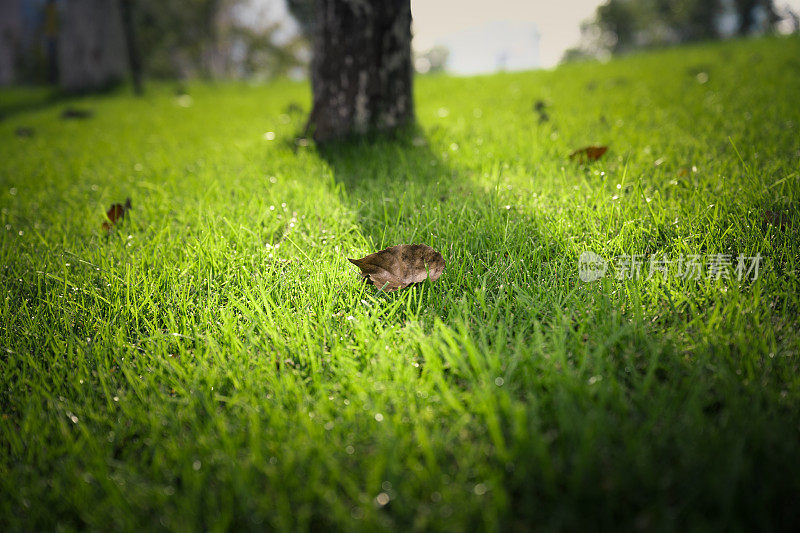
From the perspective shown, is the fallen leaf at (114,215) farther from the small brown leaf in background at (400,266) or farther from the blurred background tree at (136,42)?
the blurred background tree at (136,42)

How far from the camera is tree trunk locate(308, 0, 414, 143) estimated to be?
3.26m

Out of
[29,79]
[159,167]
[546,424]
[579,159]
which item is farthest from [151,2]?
[546,424]

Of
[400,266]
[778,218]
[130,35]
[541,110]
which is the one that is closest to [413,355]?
[400,266]

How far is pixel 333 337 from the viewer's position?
1.32 metres

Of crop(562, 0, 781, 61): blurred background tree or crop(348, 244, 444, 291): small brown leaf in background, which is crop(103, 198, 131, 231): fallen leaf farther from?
crop(562, 0, 781, 61): blurred background tree

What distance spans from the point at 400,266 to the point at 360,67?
234 cm

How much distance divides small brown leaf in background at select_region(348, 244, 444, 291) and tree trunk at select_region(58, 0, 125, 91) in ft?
39.3

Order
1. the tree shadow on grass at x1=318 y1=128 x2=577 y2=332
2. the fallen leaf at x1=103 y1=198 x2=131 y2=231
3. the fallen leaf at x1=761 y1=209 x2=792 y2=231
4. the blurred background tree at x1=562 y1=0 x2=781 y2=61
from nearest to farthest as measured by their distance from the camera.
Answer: the tree shadow on grass at x1=318 y1=128 x2=577 y2=332 → the fallen leaf at x1=761 y1=209 x2=792 y2=231 → the fallen leaf at x1=103 y1=198 x2=131 y2=231 → the blurred background tree at x1=562 y1=0 x2=781 y2=61

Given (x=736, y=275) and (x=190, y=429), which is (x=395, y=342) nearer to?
(x=190, y=429)

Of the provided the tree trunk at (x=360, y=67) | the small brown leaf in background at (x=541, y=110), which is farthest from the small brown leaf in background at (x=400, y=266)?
the small brown leaf in background at (x=541, y=110)

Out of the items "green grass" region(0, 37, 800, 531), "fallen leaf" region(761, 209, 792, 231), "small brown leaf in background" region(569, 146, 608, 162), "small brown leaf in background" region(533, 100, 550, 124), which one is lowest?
"green grass" region(0, 37, 800, 531)

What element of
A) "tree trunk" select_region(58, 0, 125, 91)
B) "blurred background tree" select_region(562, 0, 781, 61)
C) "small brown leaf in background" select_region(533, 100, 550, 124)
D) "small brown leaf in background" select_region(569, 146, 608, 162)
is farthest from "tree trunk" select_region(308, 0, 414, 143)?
"blurred background tree" select_region(562, 0, 781, 61)

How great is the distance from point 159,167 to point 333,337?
2.83m

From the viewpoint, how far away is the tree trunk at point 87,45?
395 inches
